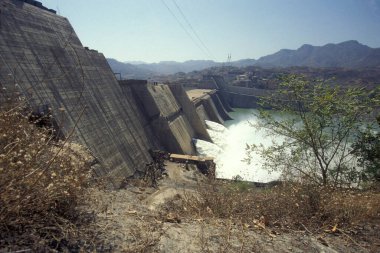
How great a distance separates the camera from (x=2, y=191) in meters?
3.20

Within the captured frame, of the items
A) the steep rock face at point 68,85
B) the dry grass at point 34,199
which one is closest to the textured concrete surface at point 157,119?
the steep rock face at point 68,85

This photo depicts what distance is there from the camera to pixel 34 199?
11.7 feet

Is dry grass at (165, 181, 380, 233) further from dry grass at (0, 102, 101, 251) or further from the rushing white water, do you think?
the rushing white water

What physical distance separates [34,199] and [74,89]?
44.7 ft

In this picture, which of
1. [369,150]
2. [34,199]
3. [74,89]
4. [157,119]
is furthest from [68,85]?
[369,150]

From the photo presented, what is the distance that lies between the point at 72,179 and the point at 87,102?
522 inches

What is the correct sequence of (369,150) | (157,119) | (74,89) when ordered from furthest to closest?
(157,119) < (74,89) < (369,150)

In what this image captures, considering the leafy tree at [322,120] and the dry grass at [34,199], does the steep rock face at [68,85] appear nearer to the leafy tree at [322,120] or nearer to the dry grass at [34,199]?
the leafy tree at [322,120]

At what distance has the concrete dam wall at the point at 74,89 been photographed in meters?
13.2

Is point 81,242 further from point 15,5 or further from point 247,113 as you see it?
point 247,113

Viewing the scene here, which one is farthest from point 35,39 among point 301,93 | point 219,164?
point 219,164

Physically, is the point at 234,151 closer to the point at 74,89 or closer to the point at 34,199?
the point at 74,89

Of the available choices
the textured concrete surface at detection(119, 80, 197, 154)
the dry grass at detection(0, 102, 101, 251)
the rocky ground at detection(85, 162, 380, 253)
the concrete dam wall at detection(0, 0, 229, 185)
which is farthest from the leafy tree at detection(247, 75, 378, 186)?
the textured concrete surface at detection(119, 80, 197, 154)

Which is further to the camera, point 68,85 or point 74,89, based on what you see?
point 74,89
